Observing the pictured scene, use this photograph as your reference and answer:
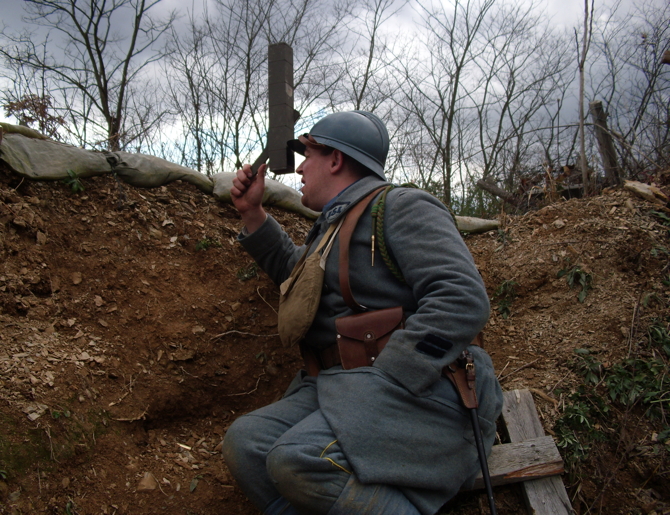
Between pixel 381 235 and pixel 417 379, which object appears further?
pixel 381 235

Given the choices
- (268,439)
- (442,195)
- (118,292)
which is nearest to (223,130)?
(442,195)

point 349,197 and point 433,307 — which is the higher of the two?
point 349,197

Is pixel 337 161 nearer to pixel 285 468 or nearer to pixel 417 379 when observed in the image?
pixel 417 379

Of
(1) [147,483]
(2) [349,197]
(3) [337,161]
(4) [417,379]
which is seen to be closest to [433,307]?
(4) [417,379]

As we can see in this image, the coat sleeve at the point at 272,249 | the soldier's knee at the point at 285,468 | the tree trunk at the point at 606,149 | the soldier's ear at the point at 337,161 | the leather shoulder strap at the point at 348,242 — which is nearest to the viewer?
the soldier's knee at the point at 285,468

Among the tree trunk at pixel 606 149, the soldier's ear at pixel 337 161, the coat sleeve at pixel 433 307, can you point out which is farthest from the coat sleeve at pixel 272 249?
the tree trunk at pixel 606 149

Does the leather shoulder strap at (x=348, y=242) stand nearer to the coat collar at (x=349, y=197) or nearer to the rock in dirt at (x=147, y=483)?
the coat collar at (x=349, y=197)

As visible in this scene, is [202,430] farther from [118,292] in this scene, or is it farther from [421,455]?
[421,455]

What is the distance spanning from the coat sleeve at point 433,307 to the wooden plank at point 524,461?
0.78 m

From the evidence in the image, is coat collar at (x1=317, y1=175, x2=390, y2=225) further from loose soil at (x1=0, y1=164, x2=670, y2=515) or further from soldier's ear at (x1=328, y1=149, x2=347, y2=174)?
loose soil at (x1=0, y1=164, x2=670, y2=515)

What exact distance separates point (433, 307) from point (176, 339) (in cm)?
165

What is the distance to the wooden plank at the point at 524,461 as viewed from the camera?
7.57 feet

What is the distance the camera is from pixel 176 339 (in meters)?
2.88

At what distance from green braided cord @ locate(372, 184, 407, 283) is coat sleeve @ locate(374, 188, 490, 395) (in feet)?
0.20
